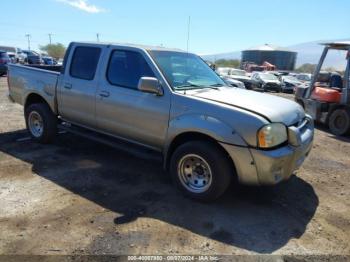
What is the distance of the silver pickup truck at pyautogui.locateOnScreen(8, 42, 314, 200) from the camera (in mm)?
3986

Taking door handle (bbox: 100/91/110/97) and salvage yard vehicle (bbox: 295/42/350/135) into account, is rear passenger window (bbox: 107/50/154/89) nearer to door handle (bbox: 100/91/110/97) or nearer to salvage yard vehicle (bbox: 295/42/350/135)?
door handle (bbox: 100/91/110/97)

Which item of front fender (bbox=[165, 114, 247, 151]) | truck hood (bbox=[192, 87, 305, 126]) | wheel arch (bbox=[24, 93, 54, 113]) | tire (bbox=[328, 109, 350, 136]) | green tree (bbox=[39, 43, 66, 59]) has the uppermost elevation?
truck hood (bbox=[192, 87, 305, 126])

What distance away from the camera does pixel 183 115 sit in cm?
437

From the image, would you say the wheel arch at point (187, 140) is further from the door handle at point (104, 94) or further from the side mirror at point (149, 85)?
the door handle at point (104, 94)

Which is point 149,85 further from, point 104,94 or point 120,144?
point 120,144

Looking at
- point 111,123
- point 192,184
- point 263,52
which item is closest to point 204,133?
point 192,184

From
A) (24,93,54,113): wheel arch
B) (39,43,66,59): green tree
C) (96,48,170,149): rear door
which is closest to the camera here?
(96,48,170,149): rear door

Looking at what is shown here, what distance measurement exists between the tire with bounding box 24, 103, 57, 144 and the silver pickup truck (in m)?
0.28

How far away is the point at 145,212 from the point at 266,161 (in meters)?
1.52

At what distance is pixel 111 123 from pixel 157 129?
0.91m

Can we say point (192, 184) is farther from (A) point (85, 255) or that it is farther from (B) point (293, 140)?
(A) point (85, 255)

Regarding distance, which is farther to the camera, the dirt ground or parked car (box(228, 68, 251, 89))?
parked car (box(228, 68, 251, 89))

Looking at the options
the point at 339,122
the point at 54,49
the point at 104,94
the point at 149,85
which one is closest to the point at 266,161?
the point at 149,85

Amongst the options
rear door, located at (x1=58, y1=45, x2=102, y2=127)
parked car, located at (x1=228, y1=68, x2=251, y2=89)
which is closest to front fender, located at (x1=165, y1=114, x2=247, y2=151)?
rear door, located at (x1=58, y1=45, x2=102, y2=127)
